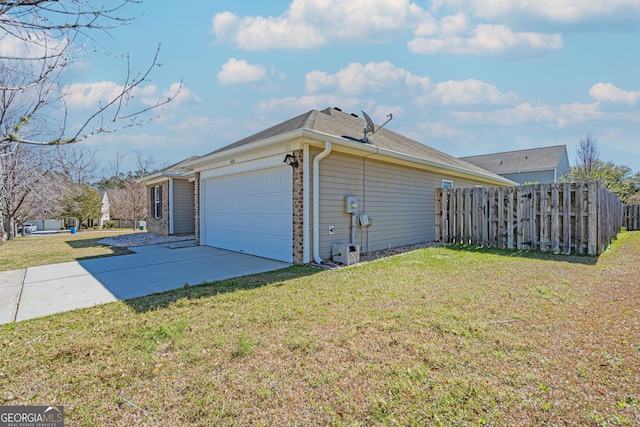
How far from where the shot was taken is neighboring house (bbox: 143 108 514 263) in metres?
6.86

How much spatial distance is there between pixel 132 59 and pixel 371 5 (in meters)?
6.61

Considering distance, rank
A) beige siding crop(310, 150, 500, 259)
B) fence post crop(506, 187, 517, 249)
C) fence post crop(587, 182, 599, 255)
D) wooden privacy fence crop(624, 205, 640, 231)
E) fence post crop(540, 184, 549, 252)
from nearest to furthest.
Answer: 1. beige siding crop(310, 150, 500, 259)
2. fence post crop(587, 182, 599, 255)
3. fence post crop(540, 184, 549, 252)
4. fence post crop(506, 187, 517, 249)
5. wooden privacy fence crop(624, 205, 640, 231)

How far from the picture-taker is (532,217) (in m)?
→ 8.68

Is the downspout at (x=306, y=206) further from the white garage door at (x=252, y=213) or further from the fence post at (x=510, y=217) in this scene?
the fence post at (x=510, y=217)

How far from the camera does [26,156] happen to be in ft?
36.9

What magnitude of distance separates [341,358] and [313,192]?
4.49m

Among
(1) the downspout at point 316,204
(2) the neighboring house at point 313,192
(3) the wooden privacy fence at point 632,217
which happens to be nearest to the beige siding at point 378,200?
(2) the neighboring house at point 313,192

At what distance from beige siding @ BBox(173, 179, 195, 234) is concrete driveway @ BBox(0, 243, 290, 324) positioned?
5.63 m

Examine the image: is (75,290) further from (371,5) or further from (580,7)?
(580,7)

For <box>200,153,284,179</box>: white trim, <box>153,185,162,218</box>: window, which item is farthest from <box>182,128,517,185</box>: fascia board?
<box>153,185,162,218</box>: window

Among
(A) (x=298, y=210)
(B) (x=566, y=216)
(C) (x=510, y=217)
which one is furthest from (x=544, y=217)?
(A) (x=298, y=210)

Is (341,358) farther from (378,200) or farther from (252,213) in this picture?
(378,200)

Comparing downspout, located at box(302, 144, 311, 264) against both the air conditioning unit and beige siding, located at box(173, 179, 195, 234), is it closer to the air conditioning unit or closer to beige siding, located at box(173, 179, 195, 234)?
the air conditioning unit

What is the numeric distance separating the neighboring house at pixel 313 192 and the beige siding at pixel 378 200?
25mm
